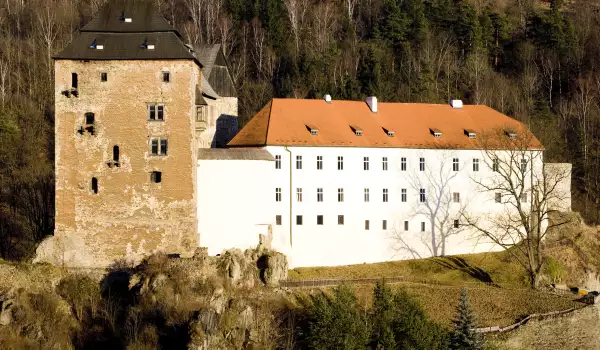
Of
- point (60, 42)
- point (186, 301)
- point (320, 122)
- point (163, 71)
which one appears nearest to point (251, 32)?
point (60, 42)

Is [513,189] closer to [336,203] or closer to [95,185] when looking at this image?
[336,203]

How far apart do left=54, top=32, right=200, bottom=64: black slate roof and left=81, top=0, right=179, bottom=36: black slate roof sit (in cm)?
25

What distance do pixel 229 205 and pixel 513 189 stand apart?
573 inches

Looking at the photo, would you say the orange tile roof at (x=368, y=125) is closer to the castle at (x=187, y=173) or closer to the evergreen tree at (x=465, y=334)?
the castle at (x=187, y=173)

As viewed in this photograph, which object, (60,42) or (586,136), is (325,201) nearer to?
(586,136)

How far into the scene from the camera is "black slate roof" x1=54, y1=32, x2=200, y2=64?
4212cm

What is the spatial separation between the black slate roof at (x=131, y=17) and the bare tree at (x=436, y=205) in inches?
570

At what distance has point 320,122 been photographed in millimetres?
48781

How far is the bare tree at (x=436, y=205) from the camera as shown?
48.4 meters

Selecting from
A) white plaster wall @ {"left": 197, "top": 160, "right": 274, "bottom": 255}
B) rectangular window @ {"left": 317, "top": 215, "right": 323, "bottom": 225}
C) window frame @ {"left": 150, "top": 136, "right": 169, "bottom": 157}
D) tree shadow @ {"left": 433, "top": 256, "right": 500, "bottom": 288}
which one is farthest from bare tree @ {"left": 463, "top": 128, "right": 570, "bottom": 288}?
window frame @ {"left": 150, "top": 136, "right": 169, "bottom": 157}

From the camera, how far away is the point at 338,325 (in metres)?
36.4

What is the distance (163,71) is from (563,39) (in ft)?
159

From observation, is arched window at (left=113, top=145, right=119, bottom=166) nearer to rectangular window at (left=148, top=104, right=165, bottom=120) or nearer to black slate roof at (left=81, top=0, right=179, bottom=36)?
rectangular window at (left=148, top=104, right=165, bottom=120)

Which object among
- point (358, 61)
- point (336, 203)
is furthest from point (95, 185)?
point (358, 61)
